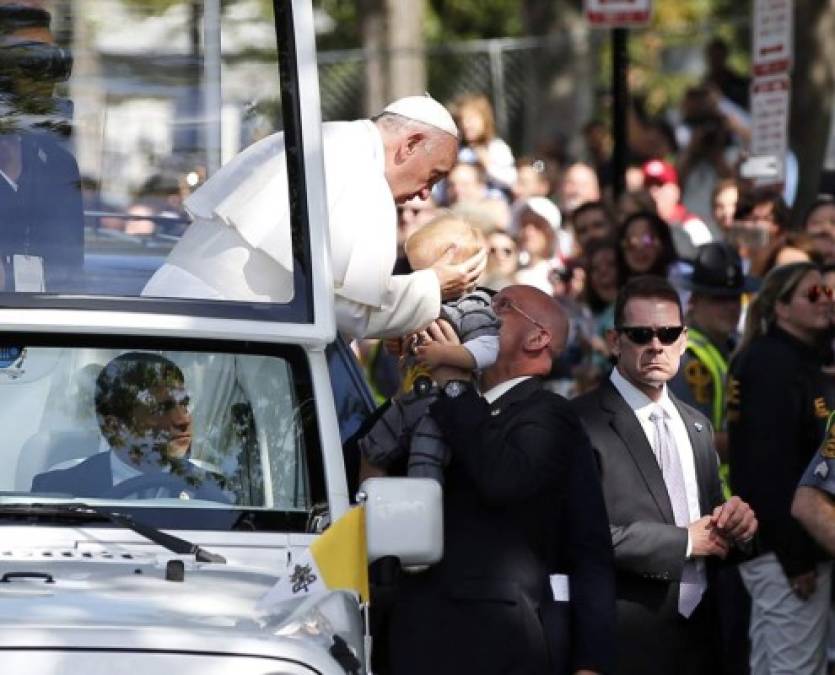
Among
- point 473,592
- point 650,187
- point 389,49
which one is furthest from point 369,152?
point 389,49

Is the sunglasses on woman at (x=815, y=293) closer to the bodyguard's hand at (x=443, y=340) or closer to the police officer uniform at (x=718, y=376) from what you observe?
the police officer uniform at (x=718, y=376)

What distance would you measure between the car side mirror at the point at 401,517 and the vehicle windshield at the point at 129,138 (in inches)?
31.2

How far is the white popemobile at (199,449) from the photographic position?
562 centimetres

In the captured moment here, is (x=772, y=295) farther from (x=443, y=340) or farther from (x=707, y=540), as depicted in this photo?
(x=443, y=340)

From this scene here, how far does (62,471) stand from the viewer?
604 cm

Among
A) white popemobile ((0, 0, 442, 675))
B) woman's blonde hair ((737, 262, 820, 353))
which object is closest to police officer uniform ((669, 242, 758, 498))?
woman's blonde hair ((737, 262, 820, 353))

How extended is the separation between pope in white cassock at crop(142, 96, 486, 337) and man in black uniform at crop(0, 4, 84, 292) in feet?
0.96

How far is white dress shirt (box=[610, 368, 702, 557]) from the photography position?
7.92m

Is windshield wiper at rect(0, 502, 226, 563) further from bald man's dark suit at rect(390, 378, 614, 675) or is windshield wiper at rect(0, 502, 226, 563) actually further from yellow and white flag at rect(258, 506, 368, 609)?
bald man's dark suit at rect(390, 378, 614, 675)

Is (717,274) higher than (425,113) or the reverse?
the reverse

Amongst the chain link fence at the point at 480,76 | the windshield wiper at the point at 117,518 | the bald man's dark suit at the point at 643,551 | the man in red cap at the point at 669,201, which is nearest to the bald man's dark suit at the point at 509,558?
the bald man's dark suit at the point at 643,551

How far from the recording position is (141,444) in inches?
241

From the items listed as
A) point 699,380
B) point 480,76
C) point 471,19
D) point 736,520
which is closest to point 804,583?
point 699,380

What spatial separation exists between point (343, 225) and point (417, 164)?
49 centimetres
